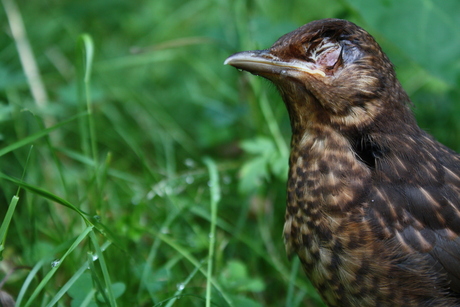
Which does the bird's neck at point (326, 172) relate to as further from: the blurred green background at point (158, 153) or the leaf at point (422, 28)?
the leaf at point (422, 28)

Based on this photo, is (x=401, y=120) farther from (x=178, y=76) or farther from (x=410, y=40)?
(x=178, y=76)

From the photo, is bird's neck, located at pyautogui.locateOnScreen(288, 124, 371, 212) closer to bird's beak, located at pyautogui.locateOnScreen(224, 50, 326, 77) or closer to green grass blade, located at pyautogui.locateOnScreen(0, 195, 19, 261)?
bird's beak, located at pyautogui.locateOnScreen(224, 50, 326, 77)

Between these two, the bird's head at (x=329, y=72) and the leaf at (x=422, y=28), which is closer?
the bird's head at (x=329, y=72)

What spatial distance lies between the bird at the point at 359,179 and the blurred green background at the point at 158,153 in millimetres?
400

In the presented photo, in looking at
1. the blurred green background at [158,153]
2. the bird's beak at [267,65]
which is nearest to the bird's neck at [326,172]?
the bird's beak at [267,65]

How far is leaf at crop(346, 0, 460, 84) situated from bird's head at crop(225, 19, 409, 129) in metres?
0.68

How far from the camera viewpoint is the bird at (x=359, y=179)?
1.70m

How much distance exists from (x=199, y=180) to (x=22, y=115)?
3.71 feet

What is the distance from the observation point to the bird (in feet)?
5.58

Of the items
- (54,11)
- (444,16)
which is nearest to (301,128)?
(444,16)

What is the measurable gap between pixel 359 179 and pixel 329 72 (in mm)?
344

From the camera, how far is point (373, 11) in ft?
8.11

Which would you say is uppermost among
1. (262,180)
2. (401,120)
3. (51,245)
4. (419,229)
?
(401,120)

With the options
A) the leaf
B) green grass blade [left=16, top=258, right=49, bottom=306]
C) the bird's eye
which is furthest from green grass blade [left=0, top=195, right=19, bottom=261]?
the leaf
